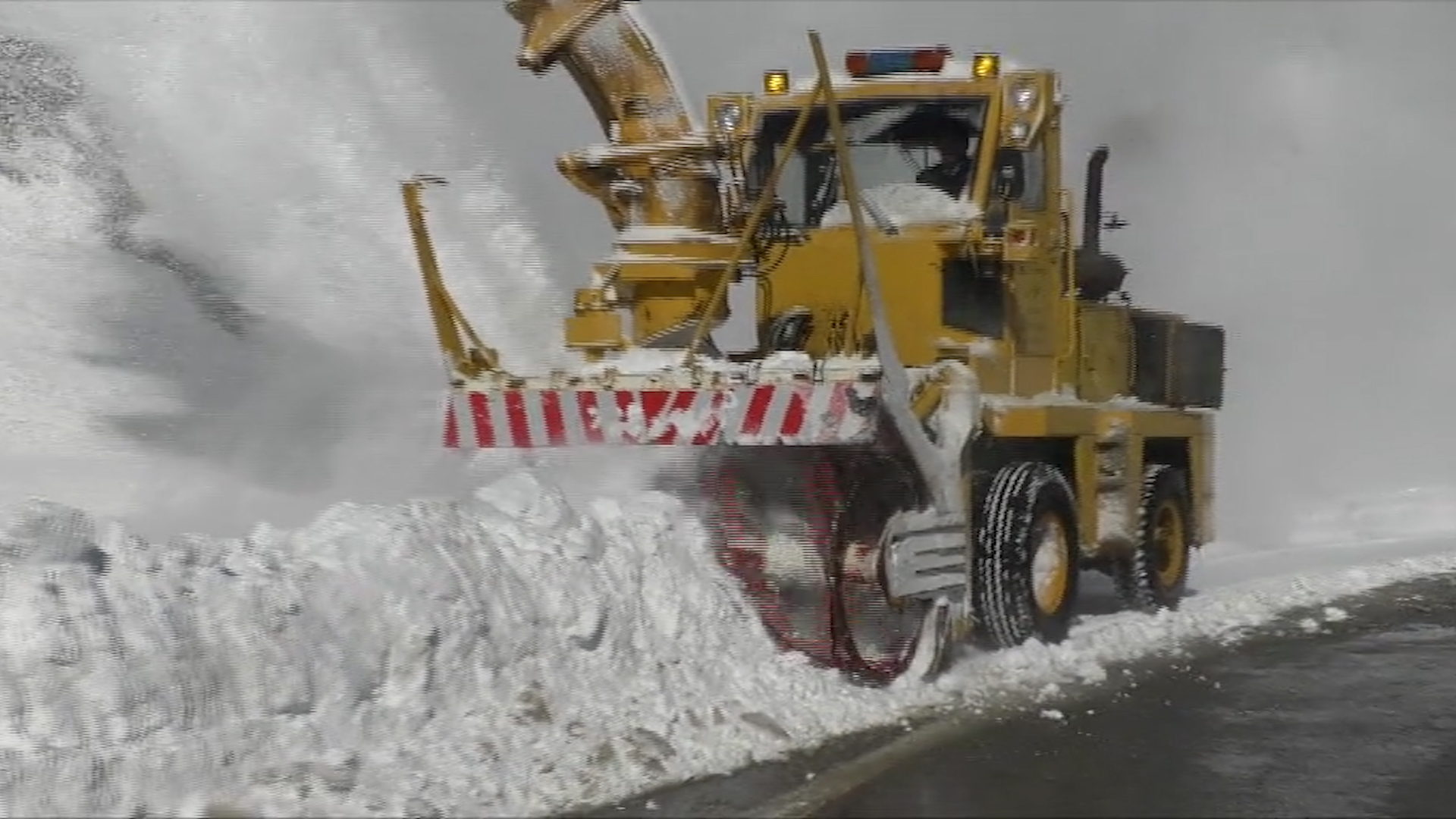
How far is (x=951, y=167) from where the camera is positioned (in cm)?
891

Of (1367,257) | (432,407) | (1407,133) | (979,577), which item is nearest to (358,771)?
(979,577)

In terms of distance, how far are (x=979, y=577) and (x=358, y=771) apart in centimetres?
364

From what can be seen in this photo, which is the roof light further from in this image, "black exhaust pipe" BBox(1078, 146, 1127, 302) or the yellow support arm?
the yellow support arm

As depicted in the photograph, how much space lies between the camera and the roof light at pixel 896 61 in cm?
921

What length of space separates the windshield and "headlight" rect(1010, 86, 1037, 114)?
19 cm

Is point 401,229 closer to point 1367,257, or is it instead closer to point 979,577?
point 979,577

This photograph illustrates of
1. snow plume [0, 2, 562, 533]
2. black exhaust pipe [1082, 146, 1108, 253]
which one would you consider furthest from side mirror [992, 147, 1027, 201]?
snow plume [0, 2, 562, 533]

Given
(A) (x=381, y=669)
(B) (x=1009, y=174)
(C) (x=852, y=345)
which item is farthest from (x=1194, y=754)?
(B) (x=1009, y=174)

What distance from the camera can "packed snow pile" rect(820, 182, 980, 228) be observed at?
873 cm

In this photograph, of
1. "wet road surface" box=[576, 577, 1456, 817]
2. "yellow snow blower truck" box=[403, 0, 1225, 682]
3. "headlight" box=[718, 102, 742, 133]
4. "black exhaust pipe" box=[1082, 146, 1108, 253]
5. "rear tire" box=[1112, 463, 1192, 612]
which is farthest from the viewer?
"black exhaust pipe" box=[1082, 146, 1108, 253]

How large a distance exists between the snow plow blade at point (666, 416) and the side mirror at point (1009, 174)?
1.96 m

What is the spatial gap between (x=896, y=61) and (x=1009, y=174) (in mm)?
927

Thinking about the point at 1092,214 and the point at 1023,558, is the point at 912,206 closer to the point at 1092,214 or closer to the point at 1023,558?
the point at 1023,558

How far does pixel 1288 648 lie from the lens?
9312 mm
